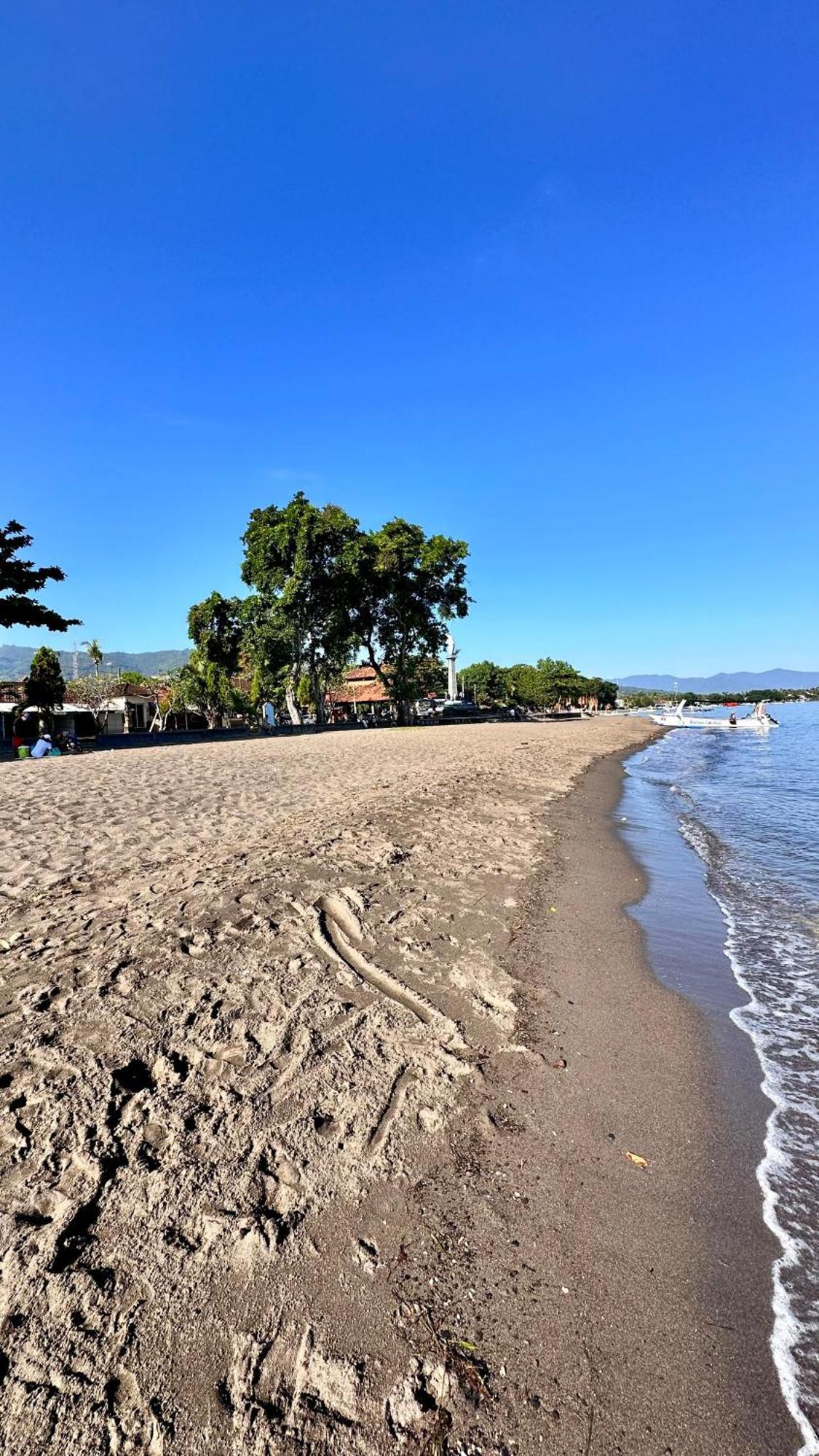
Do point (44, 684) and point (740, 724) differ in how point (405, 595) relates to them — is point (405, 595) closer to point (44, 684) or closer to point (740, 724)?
point (44, 684)

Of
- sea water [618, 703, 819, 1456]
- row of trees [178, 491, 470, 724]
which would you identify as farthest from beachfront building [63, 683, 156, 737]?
sea water [618, 703, 819, 1456]

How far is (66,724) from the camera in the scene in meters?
34.4

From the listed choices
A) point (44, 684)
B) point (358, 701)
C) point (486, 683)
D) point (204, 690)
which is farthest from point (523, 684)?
point (44, 684)

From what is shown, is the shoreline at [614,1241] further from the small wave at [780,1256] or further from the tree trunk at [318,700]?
the tree trunk at [318,700]

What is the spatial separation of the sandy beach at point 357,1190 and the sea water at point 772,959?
0.46 ft

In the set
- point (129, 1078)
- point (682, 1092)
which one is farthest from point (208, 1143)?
point (682, 1092)

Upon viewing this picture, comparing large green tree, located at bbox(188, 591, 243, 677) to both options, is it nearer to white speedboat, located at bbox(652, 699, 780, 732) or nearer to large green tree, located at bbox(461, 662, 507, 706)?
white speedboat, located at bbox(652, 699, 780, 732)

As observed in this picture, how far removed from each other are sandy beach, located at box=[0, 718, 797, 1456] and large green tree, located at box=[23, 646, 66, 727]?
2502 centimetres

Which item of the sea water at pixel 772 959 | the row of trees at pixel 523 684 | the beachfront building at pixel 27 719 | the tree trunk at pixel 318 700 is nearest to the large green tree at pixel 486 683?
the row of trees at pixel 523 684

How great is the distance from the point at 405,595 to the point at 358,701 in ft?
109

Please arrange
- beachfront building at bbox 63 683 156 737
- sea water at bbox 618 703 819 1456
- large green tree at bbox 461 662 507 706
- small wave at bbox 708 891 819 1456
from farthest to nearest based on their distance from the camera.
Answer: large green tree at bbox 461 662 507 706, beachfront building at bbox 63 683 156 737, sea water at bbox 618 703 819 1456, small wave at bbox 708 891 819 1456

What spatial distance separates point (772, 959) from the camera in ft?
18.9

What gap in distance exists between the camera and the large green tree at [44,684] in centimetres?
2741

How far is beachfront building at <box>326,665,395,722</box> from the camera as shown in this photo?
6825cm
